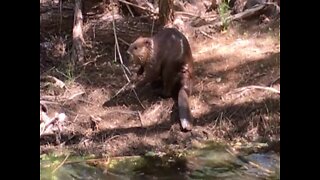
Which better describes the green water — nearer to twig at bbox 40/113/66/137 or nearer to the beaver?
twig at bbox 40/113/66/137

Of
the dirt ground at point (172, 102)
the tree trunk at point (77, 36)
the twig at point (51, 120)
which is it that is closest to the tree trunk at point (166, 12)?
the dirt ground at point (172, 102)

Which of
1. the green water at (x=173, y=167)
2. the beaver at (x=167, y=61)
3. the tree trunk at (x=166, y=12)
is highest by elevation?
the tree trunk at (x=166, y=12)

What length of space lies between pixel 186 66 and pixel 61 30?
2.07 meters

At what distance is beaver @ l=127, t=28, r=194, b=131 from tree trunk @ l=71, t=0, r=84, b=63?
961 mm

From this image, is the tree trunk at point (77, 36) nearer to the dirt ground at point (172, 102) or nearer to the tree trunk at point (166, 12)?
the dirt ground at point (172, 102)

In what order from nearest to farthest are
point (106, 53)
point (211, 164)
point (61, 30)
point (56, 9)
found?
point (211, 164) < point (106, 53) < point (61, 30) < point (56, 9)

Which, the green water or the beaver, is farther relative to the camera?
the beaver

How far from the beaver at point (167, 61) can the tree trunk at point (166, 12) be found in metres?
1.00

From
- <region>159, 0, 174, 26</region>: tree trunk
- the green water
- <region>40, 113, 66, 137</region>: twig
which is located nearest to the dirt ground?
<region>40, 113, 66, 137</region>: twig

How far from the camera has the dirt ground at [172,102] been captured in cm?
390

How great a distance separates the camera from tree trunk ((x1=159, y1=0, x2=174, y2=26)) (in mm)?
5367

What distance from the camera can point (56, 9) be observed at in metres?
6.41

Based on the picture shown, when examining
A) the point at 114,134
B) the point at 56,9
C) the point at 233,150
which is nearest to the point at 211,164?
the point at 233,150
